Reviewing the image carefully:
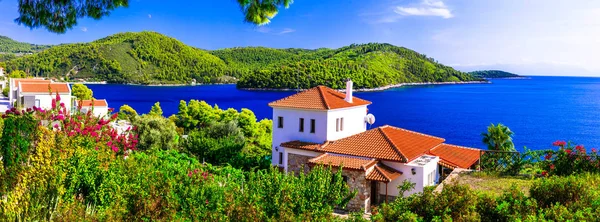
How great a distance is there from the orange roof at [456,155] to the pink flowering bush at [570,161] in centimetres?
762

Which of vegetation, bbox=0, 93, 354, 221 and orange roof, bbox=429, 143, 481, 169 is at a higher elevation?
vegetation, bbox=0, 93, 354, 221

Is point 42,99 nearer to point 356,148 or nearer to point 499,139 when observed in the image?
point 356,148

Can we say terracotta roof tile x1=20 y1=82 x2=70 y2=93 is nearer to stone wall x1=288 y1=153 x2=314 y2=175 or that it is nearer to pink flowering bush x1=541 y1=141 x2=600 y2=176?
stone wall x1=288 y1=153 x2=314 y2=175

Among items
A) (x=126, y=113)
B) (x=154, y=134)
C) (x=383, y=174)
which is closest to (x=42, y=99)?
(x=126, y=113)

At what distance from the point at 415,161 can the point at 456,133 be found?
49.0 meters

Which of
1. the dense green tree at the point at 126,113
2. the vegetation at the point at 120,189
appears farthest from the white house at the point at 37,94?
the vegetation at the point at 120,189

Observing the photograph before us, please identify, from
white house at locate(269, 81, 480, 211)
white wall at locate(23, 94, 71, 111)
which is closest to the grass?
white house at locate(269, 81, 480, 211)

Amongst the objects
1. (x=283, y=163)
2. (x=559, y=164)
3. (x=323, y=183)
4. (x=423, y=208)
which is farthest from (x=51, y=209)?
(x=283, y=163)

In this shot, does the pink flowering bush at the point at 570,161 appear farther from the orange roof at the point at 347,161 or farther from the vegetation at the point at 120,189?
the orange roof at the point at 347,161

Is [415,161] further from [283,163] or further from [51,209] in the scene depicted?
[51,209]

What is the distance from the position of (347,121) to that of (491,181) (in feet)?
43.5

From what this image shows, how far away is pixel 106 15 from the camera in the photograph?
8062mm

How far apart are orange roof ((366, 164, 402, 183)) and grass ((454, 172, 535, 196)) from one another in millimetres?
4603

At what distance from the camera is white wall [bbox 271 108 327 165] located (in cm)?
2372
